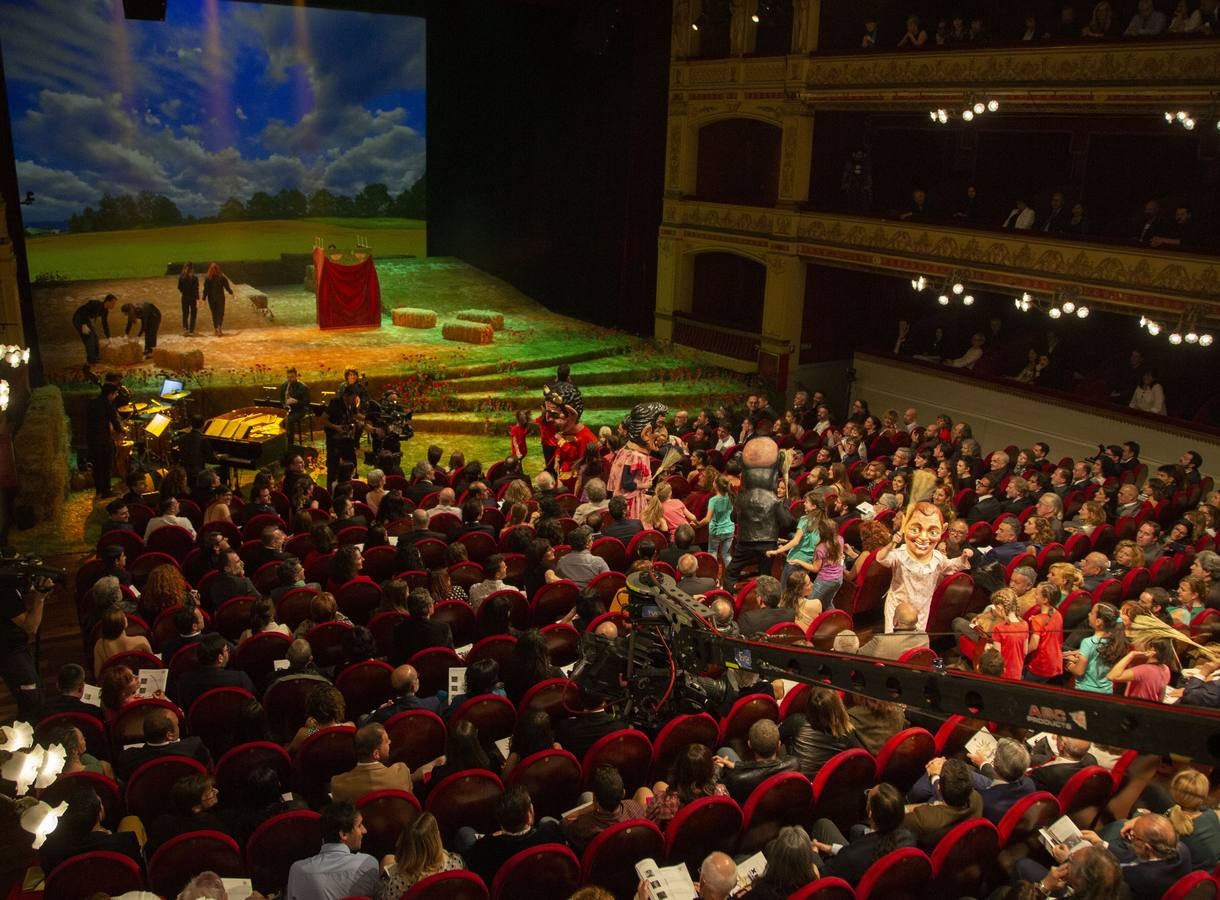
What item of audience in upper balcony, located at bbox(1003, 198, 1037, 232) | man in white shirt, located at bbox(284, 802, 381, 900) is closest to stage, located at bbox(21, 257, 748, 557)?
audience in upper balcony, located at bbox(1003, 198, 1037, 232)

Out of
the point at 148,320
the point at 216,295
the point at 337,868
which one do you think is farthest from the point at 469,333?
the point at 337,868

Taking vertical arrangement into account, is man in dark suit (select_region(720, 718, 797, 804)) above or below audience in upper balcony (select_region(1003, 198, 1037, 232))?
below

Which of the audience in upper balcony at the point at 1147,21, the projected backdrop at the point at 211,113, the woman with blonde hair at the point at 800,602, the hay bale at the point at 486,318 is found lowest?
the woman with blonde hair at the point at 800,602

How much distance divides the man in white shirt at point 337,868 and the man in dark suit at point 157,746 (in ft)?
3.39

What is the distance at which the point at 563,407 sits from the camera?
10.2 metres

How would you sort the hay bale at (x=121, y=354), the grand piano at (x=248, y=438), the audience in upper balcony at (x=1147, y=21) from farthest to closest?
the hay bale at (x=121, y=354) < the audience in upper balcony at (x=1147, y=21) < the grand piano at (x=248, y=438)

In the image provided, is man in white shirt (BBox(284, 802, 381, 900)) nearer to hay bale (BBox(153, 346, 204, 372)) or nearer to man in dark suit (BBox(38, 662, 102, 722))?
man in dark suit (BBox(38, 662, 102, 722))

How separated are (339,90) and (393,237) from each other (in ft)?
9.60

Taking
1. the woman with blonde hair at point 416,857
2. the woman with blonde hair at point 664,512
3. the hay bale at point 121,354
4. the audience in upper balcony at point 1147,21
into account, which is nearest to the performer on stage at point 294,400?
the hay bale at point 121,354

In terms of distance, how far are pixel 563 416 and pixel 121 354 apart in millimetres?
7617

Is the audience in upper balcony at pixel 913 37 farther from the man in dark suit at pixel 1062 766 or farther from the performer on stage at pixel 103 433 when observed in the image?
the man in dark suit at pixel 1062 766

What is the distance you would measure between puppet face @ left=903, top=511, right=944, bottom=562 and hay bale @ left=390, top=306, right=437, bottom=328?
39.2 feet

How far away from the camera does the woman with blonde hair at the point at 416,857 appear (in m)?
3.84

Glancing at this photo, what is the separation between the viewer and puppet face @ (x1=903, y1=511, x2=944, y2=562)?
6.74 metres
